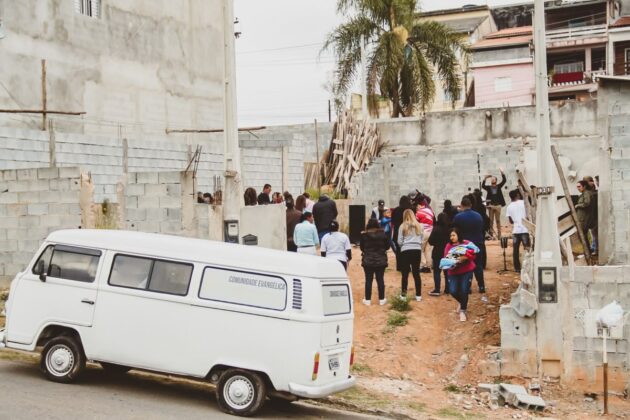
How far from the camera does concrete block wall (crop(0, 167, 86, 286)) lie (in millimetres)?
16703

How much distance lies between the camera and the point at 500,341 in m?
14.1

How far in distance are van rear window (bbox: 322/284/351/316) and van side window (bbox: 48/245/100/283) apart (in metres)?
2.90

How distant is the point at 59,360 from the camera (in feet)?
35.1

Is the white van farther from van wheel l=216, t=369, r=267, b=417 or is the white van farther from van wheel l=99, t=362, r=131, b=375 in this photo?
van wheel l=99, t=362, r=131, b=375

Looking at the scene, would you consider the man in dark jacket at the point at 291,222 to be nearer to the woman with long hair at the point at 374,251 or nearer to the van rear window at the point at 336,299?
the woman with long hair at the point at 374,251

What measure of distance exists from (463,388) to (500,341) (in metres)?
1.30

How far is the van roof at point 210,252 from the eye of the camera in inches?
396

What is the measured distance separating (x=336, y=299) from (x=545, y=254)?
14.6 feet

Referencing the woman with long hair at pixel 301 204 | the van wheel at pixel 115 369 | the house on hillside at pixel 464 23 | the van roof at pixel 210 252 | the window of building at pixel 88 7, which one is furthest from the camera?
the house on hillside at pixel 464 23

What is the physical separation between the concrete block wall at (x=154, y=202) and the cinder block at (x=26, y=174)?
1937 millimetres

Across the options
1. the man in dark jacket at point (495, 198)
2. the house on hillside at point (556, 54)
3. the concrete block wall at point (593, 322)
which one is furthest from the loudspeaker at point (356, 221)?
the house on hillside at point (556, 54)

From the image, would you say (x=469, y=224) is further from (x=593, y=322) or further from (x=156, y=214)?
(x=156, y=214)

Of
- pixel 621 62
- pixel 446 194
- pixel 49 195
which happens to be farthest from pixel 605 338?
pixel 621 62

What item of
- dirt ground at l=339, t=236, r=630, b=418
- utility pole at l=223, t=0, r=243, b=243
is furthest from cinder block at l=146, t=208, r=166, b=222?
dirt ground at l=339, t=236, r=630, b=418
